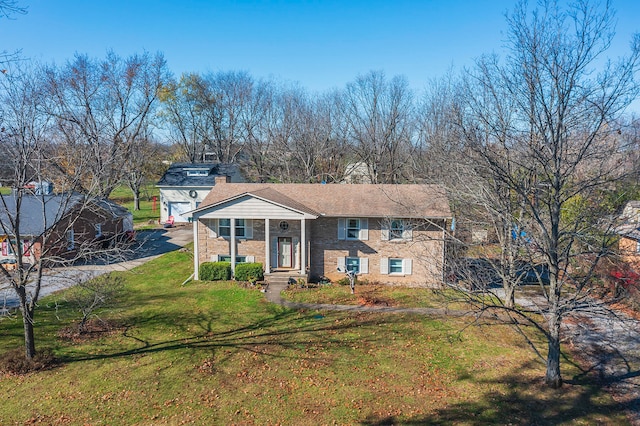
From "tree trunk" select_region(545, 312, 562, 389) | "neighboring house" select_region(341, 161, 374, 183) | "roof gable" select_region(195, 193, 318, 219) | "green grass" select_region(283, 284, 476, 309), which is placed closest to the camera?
"tree trunk" select_region(545, 312, 562, 389)

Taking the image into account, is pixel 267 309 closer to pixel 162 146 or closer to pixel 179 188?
pixel 179 188

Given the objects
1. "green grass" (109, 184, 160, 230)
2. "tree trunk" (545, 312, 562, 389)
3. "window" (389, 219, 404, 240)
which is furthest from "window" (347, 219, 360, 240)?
"green grass" (109, 184, 160, 230)

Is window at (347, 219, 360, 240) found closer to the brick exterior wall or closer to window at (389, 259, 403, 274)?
the brick exterior wall

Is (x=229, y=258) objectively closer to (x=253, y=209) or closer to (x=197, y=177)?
(x=253, y=209)

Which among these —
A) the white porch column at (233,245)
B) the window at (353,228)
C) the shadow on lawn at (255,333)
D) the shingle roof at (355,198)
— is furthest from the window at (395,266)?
the white porch column at (233,245)

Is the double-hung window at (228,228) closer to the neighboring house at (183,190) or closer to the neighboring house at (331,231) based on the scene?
the neighboring house at (331,231)

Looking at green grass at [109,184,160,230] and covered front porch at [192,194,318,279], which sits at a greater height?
green grass at [109,184,160,230]
